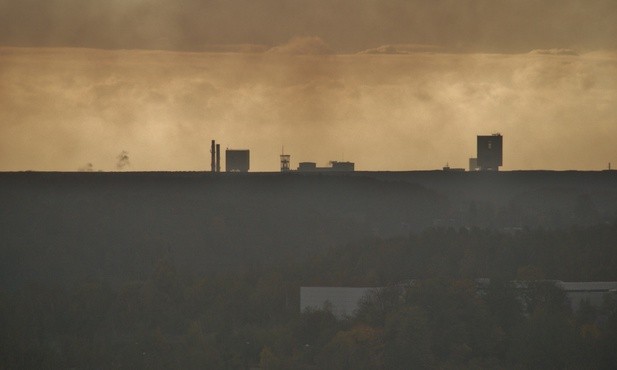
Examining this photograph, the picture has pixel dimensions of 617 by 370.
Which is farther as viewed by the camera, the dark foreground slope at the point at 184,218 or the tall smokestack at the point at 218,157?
the tall smokestack at the point at 218,157

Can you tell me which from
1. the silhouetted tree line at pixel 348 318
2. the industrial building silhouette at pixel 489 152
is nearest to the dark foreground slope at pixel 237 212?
the industrial building silhouette at pixel 489 152

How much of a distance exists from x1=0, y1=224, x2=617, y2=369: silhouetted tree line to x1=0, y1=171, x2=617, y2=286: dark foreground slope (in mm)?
8136

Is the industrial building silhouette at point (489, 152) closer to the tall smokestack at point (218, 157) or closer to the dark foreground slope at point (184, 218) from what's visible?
the dark foreground slope at point (184, 218)

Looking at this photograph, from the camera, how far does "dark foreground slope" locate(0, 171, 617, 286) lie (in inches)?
5704

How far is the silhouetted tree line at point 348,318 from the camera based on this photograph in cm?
9381

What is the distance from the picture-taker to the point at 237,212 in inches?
6649

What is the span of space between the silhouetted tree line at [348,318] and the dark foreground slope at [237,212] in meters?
8.14

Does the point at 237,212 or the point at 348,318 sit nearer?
the point at 348,318

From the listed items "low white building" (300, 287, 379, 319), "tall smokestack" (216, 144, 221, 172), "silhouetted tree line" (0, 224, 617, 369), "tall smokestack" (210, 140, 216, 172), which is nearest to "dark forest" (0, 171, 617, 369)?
"silhouetted tree line" (0, 224, 617, 369)

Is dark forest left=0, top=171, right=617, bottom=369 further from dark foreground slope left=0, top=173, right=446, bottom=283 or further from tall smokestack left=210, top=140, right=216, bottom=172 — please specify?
tall smokestack left=210, top=140, right=216, bottom=172

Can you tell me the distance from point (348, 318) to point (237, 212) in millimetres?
63574

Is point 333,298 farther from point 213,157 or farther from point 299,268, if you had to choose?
point 213,157

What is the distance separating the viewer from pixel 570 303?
108 meters

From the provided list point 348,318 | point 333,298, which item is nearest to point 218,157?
point 333,298
